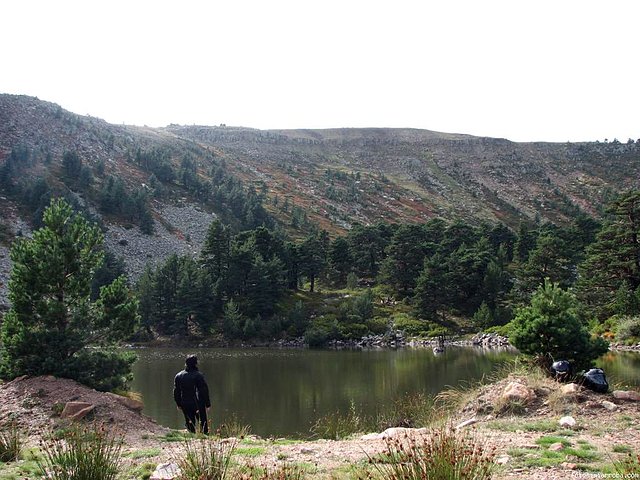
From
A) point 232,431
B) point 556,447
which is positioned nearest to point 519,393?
point 556,447

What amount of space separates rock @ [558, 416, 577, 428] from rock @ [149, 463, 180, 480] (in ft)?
23.3

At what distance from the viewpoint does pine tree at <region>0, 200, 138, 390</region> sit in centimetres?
1496

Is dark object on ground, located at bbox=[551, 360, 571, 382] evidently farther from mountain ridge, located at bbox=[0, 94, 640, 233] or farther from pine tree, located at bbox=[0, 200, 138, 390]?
mountain ridge, located at bbox=[0, 94, 640, 233]

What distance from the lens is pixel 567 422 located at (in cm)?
1012

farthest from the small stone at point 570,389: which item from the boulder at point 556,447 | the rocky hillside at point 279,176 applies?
the rocky hillside at point 279,176

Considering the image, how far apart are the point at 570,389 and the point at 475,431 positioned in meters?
6.08

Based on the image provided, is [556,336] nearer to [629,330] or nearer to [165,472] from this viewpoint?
[165,472]

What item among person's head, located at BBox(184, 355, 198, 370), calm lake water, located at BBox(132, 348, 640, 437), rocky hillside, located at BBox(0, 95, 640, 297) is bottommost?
calm lake water, located at BBox(132, 348, 640, 437)

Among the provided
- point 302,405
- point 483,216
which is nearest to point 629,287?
point 302,405

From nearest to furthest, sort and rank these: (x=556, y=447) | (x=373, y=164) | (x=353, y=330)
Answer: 1. (x=556, y=447)
2. (x=353, y=330)
3. (x=373, y=164)

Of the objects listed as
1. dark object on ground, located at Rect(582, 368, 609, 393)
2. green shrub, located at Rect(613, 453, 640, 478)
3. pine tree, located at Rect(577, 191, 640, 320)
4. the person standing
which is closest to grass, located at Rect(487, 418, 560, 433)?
dark object on ground, located at Rect(582, 368, 609, 393)

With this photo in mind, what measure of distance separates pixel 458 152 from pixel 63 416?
485 ft

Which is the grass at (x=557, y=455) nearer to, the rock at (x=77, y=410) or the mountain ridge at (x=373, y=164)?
the rock at (x=77, y=410)

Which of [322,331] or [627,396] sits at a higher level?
[627,396]
